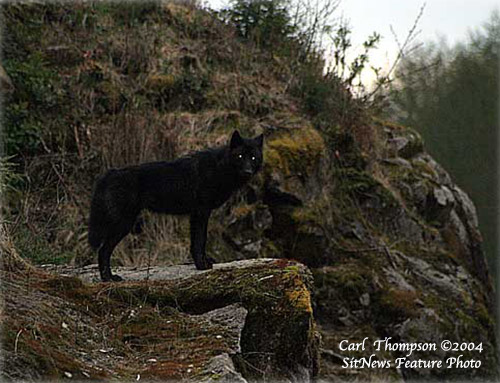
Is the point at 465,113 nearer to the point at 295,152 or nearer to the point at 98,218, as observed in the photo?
the point at 295,152

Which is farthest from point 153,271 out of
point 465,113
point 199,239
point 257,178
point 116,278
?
point 465,113

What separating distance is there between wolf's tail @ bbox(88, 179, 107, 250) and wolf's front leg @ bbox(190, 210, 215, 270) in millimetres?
764

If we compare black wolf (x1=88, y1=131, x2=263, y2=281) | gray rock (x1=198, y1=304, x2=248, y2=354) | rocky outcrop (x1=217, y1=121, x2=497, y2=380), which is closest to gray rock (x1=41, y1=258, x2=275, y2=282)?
black wolf (x1=88, y1=131, x2=263, y2=281)

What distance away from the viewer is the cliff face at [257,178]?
8.51m

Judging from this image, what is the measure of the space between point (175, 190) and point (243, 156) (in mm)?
678

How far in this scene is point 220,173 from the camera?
5930 mm

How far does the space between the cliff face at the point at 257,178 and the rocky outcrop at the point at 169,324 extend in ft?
2.64

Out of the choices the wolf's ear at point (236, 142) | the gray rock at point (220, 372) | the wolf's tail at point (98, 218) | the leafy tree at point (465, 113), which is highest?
the leafy tree at point (465, 113)

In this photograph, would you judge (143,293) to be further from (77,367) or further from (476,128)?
(476,128)

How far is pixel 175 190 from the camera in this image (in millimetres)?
5828

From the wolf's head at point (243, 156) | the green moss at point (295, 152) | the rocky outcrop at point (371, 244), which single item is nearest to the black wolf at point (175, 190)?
the wolf's head at point (243, 156)

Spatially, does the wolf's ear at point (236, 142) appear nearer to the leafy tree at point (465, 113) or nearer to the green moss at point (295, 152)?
the green moss at point (295, 152)

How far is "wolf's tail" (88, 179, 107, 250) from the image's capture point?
562 centimetres

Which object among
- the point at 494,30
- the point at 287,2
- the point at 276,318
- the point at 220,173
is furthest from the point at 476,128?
Answer: the point at 276,318
